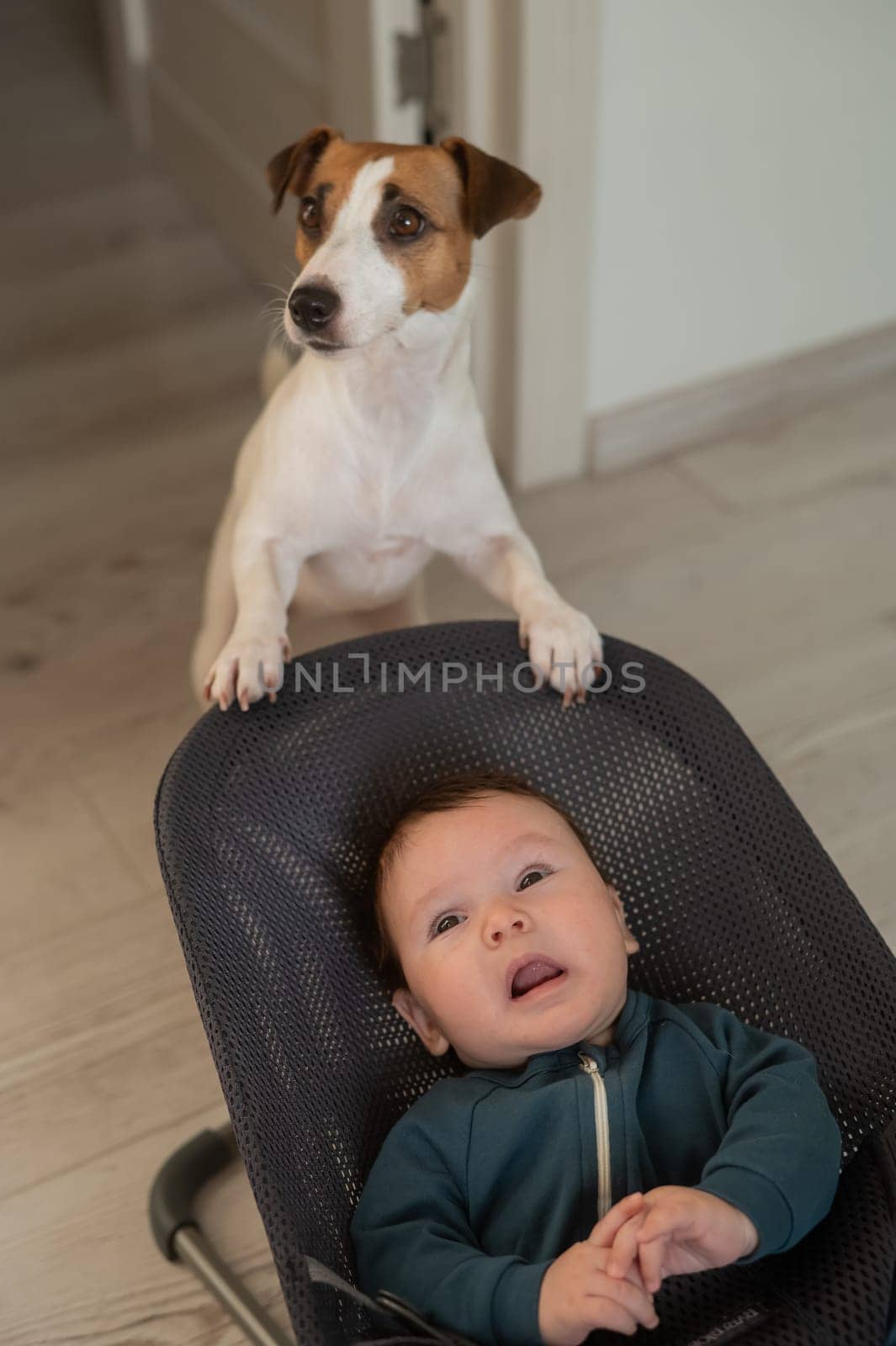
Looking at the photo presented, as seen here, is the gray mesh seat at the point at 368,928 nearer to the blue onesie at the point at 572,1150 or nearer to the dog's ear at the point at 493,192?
the blue onesie at the point at 572,1150

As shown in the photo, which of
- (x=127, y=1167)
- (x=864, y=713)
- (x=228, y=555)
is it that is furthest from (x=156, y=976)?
(x=864, y=713)

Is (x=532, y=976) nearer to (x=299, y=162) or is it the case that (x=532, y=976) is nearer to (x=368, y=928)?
(x=368, y=928)

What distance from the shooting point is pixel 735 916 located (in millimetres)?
1027

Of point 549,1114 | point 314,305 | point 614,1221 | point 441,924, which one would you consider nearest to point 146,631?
point 314,305

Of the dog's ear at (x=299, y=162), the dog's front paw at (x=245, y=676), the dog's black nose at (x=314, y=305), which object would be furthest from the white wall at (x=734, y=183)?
the dog's front paw at (x=245, y=676)

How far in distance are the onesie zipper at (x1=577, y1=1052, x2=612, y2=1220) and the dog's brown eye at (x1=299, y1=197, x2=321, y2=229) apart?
2.28 ft

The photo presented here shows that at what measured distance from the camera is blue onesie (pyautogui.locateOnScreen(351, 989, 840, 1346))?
0.83 m

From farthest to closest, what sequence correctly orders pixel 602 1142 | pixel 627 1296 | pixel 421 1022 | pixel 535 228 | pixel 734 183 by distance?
pixel 734 183
pixel 535 228
pixel 421 1022
pixel 602 1142
pixel 627 1296

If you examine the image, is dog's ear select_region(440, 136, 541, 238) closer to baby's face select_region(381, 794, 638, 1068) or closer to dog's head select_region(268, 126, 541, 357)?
dog's head select_region(268, 126, 541, 357)

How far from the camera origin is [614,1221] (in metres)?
0.81

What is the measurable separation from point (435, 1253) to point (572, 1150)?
11cm

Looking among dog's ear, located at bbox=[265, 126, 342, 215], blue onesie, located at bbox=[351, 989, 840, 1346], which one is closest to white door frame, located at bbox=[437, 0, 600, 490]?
dog's ear, located at bbox=[265, 126, 342, 215]

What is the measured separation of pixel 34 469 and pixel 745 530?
102cm

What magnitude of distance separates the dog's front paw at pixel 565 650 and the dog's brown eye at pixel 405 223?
1.07ft
